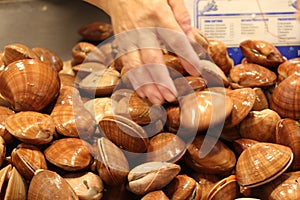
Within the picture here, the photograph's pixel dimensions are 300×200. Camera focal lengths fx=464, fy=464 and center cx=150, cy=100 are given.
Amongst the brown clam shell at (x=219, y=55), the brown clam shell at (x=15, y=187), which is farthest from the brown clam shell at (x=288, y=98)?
the brown clam shell at (x=15, y=187)

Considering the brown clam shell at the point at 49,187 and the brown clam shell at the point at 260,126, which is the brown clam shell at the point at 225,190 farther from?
the brown clam shell at the point at 49,187

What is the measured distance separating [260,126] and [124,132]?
1.26ft

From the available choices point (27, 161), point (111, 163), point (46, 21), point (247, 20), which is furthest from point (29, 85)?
point (247, 20)

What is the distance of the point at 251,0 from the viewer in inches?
74.9

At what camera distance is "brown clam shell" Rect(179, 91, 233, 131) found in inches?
45.4

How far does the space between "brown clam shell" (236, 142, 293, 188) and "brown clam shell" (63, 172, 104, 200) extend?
340mm

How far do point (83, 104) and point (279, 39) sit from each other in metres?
0.97

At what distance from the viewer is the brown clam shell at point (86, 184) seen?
1.10 metres

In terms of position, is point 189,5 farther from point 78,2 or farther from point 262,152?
point 262,152

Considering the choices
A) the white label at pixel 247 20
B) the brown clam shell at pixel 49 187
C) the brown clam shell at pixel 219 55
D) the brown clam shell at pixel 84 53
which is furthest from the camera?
the white label at pixel 247 20

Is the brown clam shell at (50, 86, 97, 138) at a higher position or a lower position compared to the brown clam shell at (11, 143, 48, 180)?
higher

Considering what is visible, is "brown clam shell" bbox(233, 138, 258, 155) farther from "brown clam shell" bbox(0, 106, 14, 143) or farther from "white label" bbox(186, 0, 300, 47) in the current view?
"white label" bbox(186, 0, 300, 47)

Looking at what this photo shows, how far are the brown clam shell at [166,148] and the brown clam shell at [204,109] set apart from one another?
5 cm

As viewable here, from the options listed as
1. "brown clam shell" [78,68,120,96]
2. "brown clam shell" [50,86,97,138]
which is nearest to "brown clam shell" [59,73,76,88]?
"brown clam shell" [78,68,120,96]
